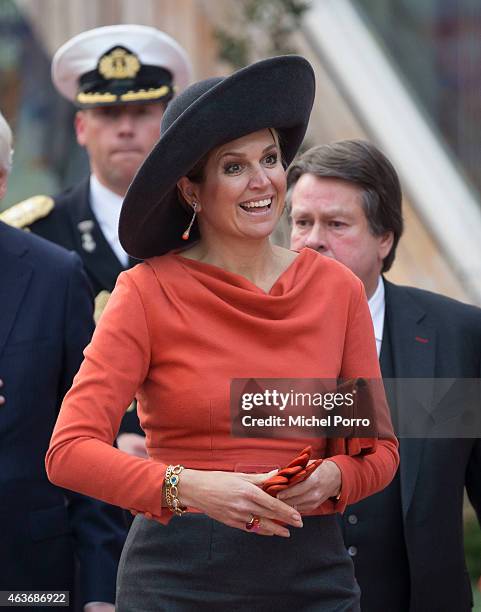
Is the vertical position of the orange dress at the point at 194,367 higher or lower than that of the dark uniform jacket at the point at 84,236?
lower

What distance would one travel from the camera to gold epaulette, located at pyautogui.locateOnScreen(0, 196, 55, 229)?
475 centimetres

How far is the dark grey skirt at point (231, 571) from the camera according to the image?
2.78m

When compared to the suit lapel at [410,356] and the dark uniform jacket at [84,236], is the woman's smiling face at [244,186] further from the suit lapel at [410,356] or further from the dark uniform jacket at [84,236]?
the dark uniform jacket at [84,236]

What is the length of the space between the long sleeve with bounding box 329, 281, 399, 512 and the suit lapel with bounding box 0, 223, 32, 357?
3.24 ft

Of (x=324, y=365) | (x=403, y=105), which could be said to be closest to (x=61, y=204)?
(x=324, y=365)

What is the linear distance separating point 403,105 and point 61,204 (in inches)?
165

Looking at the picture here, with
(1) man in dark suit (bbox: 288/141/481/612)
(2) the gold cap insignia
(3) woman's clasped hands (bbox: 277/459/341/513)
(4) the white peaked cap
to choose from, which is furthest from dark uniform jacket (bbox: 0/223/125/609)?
(4) the white peaked cap

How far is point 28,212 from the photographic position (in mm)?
4805

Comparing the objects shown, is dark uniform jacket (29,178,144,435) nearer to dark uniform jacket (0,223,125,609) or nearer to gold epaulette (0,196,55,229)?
gold epaulette (0,196,55,229)

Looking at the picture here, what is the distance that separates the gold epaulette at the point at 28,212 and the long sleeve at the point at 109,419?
1.95 meters

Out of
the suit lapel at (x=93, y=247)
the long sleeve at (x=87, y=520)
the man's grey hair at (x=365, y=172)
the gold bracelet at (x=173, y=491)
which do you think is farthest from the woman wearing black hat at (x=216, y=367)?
the suit lapel at (x=93, y=247)

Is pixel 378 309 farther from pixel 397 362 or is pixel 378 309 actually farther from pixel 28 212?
pixel 28 212

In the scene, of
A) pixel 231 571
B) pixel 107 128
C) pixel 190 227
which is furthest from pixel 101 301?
pixel 231 571

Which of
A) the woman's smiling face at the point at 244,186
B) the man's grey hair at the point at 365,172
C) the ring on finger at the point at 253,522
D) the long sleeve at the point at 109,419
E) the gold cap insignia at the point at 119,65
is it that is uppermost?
the gold cap insignia at the point at 119,65
